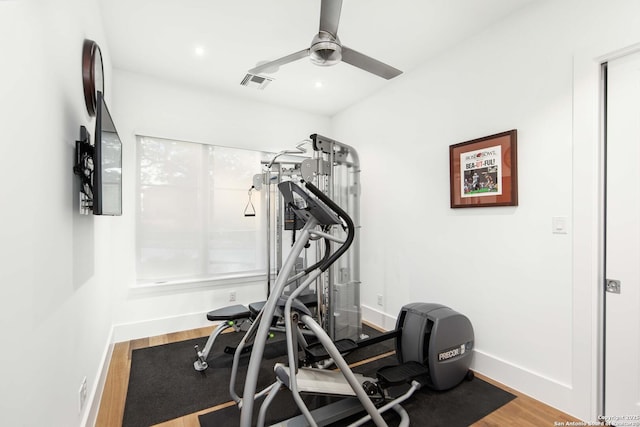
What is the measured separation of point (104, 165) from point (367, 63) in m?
1.71

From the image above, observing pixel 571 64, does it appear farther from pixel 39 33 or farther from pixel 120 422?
pixel 120 422

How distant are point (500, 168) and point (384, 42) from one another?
1503mm

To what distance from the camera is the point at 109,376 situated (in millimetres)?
2424

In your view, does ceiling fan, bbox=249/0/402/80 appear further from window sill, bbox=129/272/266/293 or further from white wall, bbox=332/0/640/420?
window sill, bbox=129/272/266/293

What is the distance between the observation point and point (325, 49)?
1.77m

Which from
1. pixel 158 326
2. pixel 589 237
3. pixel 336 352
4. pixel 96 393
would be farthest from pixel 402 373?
pixel 158 326

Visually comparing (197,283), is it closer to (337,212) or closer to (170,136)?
(170,136)

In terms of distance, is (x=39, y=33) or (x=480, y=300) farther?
(x=480, y=300)

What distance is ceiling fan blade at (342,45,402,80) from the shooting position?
188cm

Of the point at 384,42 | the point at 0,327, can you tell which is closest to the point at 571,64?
the point at 384,42

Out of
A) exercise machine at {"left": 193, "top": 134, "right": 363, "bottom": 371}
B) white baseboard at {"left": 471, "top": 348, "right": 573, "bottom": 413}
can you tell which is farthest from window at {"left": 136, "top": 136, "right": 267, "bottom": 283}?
white baseboard at {"left": 471, "top": 348, "right": 573, "bottom": 413}

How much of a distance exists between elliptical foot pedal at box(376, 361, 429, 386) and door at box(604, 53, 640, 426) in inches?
43.5

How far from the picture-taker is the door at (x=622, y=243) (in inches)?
67.8

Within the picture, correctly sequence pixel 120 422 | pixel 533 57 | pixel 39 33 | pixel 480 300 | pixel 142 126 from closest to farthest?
pixel 39 33
pixel 120 422
pixel 533 57
pixel 480 300
pixel 142 126
